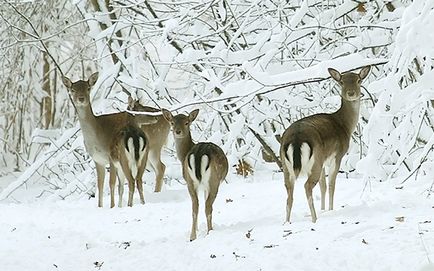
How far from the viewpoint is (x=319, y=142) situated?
23.3 ft

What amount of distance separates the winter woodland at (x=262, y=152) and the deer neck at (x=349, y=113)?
0.38m

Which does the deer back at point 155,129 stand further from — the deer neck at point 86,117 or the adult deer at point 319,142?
the adult deer at point 319,142

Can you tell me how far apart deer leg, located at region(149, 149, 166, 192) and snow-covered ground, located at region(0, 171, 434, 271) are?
1107 mm

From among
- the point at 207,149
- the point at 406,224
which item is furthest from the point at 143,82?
the point at 406,224

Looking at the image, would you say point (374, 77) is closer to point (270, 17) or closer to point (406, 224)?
point (270, 17)

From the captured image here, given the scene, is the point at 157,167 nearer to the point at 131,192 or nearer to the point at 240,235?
the point at 131,192

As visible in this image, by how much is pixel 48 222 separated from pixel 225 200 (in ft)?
6.22

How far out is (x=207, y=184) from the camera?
23.7 ft

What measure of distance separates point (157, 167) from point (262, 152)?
9.81 ft

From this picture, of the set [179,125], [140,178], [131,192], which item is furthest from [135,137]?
[179,125]

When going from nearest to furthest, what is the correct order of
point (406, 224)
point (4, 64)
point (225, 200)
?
1. point (406, 224)
2. point (225, 200)
3. point (4, 64)

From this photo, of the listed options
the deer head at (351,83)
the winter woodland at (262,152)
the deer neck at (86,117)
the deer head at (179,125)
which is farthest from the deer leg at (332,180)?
the deer neck at (86,117)

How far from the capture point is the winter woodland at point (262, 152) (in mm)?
5695

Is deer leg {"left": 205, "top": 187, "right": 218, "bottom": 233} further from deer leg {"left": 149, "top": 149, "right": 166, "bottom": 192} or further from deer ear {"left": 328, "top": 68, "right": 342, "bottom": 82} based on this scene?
deer leg {"left": 149, "top": 149, "right": 166, "bottom": 192}
